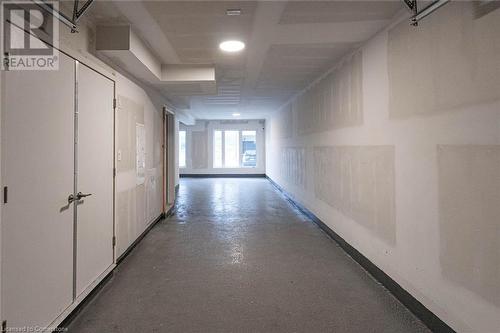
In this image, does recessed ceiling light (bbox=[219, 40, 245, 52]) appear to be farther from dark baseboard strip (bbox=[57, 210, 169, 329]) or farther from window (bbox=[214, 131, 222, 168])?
window (bbox=[214, 131, 222, 168])

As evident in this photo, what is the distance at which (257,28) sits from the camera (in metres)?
2.75

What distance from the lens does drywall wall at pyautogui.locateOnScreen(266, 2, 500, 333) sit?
165 centimetres

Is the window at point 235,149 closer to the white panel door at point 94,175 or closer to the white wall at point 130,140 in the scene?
the white wall at point 130,140

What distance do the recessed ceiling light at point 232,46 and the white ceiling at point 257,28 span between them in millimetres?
66

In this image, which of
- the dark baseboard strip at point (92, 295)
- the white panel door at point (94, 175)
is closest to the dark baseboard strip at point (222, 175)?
the dark baseboard strip at point (92, 295)

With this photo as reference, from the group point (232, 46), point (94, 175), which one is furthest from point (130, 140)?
point (232, 46)

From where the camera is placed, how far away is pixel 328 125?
4.38m

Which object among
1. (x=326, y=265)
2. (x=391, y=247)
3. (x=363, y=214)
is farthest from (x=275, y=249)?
(x=391, y=247)

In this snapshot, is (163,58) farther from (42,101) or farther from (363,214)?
(363,214)

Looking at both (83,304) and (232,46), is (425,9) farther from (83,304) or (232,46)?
(83,304)

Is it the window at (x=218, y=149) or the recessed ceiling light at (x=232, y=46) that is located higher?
the recessed ceiling light at (x=232, y=46)

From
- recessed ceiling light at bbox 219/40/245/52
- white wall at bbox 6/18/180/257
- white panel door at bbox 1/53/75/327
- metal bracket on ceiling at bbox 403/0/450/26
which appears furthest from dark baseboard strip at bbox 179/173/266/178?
metal bracket on ceiling at bbox 403/0/450/26

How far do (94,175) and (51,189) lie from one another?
649mm

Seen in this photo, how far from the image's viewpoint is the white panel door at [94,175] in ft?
7.75
